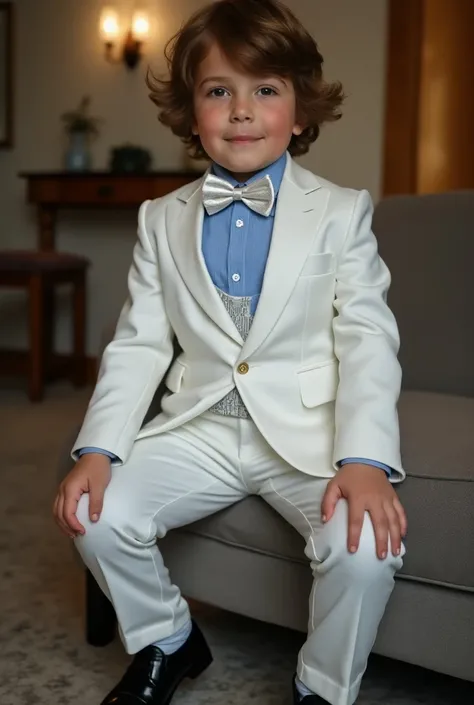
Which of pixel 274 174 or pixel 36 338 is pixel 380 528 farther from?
pixel 36 338

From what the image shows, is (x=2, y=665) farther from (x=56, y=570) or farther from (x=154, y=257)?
(x=154, y=257)

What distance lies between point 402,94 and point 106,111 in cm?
140

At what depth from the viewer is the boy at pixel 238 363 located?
3.76 feet

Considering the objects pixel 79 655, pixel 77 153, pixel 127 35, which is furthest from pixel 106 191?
pixel 79 655

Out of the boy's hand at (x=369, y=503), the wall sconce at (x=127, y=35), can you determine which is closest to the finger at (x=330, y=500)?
the boy's hand at (x=369, y=503)

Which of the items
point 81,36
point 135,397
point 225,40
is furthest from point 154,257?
point 81,36

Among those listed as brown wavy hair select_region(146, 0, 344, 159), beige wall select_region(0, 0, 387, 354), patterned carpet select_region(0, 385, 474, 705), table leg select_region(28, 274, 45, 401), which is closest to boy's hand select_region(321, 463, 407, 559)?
patterned carpet select_region(0, 385, 474, 705)

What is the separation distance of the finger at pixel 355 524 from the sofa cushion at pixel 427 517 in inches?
4.2

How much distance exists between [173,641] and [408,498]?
1.34ft

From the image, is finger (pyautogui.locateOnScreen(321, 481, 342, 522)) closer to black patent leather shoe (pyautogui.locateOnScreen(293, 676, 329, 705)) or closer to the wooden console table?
black patent leather shoe (pyautogui.locateOnScreen(293, 676, 329, 705))

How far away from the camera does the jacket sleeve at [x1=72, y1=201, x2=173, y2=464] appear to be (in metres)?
1.22

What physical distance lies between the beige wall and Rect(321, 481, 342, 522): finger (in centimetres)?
272

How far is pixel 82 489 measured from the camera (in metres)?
1.16

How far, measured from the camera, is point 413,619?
1.14 m
